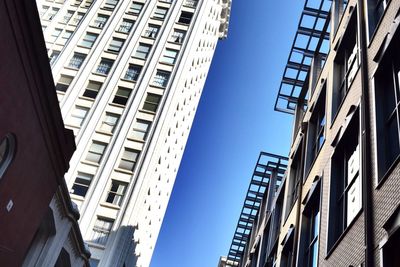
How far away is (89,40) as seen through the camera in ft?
167

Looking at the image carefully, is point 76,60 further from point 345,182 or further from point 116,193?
point 345,182

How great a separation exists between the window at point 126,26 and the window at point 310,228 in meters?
40.5

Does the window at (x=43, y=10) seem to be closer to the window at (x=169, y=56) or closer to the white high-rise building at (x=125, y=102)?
the white high-rise building at (x=125, y=102)

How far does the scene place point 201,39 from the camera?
58.8 meters

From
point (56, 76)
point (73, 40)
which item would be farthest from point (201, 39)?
point (56, 76)

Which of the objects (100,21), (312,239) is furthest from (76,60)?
(312,239)

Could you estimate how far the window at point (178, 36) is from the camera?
5203 centimetres

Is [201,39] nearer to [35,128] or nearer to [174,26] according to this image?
[174,26]

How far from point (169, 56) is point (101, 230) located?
21.6 m

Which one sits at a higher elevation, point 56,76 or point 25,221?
point 56,76

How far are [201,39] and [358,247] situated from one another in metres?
51.0

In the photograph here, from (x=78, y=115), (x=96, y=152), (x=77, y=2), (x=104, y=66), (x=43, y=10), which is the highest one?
(x=77, y=2)

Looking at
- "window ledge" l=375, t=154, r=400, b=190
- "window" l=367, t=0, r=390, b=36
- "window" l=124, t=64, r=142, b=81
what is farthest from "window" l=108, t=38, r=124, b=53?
"window ledge" l=375, t=154, r=400, b=190

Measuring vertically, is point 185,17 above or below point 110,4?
above
